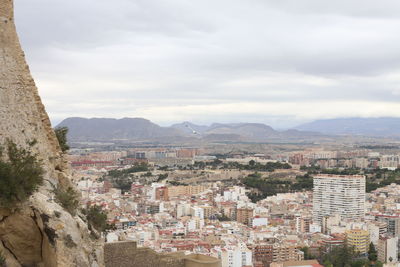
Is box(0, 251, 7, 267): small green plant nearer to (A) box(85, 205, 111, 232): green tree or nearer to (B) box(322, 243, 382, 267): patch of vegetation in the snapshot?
(A) box(85, 205, 111, 232): green tree

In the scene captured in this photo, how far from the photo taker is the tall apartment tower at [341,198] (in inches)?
1657

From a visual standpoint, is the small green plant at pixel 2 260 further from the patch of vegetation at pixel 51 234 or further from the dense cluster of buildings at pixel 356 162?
the dense cluster of buildings at pixel 356 162

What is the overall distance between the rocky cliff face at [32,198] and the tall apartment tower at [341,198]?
3614cm

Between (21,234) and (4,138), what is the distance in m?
1.10

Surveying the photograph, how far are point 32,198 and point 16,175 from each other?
12.5 inches

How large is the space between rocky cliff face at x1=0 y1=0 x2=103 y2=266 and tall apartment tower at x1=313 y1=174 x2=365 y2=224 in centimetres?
3614

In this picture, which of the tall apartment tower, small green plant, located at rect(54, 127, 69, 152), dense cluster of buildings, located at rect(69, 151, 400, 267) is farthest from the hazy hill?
small green plant, located at rect(54, 127, 69, 152)

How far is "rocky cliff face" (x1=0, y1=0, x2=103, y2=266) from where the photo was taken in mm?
5309

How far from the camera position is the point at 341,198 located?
142 feet

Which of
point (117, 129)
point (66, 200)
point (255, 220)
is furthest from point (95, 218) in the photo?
point (117, 129)

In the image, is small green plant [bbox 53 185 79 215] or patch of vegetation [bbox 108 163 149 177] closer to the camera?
small green plant [bbox 53 185 79 215]

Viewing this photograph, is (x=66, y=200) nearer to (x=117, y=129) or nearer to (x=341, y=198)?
(x=341, y=198)

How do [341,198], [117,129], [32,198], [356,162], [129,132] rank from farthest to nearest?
[117,129]
[129,132]
[356,162]
[341,198]
[32,198]

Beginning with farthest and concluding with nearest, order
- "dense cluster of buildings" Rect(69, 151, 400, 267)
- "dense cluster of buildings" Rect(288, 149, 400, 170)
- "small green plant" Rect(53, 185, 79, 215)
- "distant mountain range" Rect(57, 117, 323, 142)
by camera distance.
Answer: "distant mountain range" Rect(57, 117, 323, 142), "dense cluster of buildings" Rect(288, 149, 400, 170), "dense cluster of buildings" Rect(69, 151, 400, 267), "small green plant" Rect(53, 185, 79, 215)
